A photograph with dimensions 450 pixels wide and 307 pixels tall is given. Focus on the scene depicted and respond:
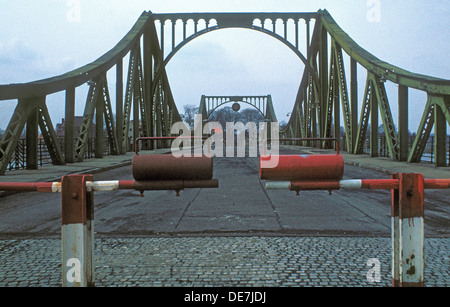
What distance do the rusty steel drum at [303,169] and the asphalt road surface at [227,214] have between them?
2079 millimetres

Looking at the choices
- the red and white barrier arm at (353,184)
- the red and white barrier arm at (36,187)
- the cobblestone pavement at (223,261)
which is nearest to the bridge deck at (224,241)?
the cobblestone pavement at (223,261)

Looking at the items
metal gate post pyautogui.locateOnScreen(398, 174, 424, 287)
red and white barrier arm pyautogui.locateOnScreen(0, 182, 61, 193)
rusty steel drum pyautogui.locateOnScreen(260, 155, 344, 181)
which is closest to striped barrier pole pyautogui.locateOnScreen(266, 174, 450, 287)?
metal gate post pyautogui.locateOnScreen(398, 174, 424, 287)

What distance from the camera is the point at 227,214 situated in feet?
21.0

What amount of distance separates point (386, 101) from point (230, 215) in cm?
1298

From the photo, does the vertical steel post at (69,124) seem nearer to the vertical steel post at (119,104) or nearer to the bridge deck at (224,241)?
the vertical steel post at (119,104)

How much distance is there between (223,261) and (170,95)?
3981 centimetres

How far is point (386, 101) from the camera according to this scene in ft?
55.8

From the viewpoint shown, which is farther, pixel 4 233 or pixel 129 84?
pixel 129 84

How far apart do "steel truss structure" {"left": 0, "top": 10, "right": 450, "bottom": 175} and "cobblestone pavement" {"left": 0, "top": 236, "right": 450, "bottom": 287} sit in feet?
28.8

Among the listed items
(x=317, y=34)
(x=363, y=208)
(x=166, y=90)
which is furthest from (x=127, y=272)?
(x=166, y=90)

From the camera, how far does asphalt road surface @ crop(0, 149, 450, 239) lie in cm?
525

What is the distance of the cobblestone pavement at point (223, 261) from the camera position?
3326 millimetres

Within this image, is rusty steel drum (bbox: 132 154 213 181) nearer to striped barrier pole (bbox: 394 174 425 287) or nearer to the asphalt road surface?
striped barrier pole (bbox: 394 174 425 287)

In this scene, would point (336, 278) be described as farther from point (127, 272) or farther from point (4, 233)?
point (4, 233)
